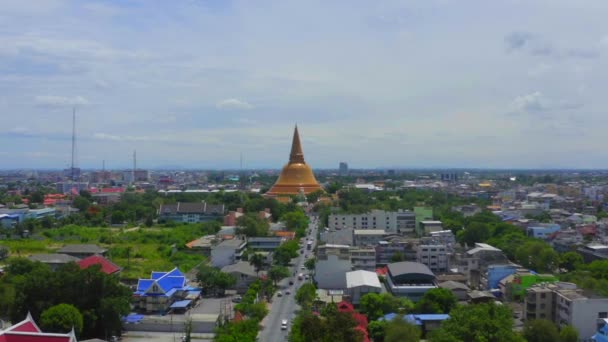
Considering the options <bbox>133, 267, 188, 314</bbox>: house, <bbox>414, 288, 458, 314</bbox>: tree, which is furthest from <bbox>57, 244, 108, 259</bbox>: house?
<bbox>414, 288, 458, 314</bbox>: tree

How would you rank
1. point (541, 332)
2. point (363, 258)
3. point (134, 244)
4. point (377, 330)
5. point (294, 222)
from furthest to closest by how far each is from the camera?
point (294, 222) < point (134, 244) < point (363, 258) < point (377, 330) < point (541, 332)

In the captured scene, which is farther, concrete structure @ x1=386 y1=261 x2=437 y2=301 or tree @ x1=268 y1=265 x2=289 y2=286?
tree @ x1=268 y1=265 x2=289 y2=286

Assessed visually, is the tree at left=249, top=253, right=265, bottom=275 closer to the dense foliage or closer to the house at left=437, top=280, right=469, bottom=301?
the house at left=437, top=280, right=469, bottom=301

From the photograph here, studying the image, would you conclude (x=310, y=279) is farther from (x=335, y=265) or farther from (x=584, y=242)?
(x=584, y=242)

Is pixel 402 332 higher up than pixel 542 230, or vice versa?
pixel 542 230

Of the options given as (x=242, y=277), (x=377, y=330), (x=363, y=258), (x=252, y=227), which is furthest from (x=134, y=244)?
(x=377, y=330)

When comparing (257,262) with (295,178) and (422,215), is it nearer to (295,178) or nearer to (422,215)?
(422,215)

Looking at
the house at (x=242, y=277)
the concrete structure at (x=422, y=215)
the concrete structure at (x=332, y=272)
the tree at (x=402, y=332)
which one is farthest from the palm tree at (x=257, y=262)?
the concrete structure at (x=422, y=215)
